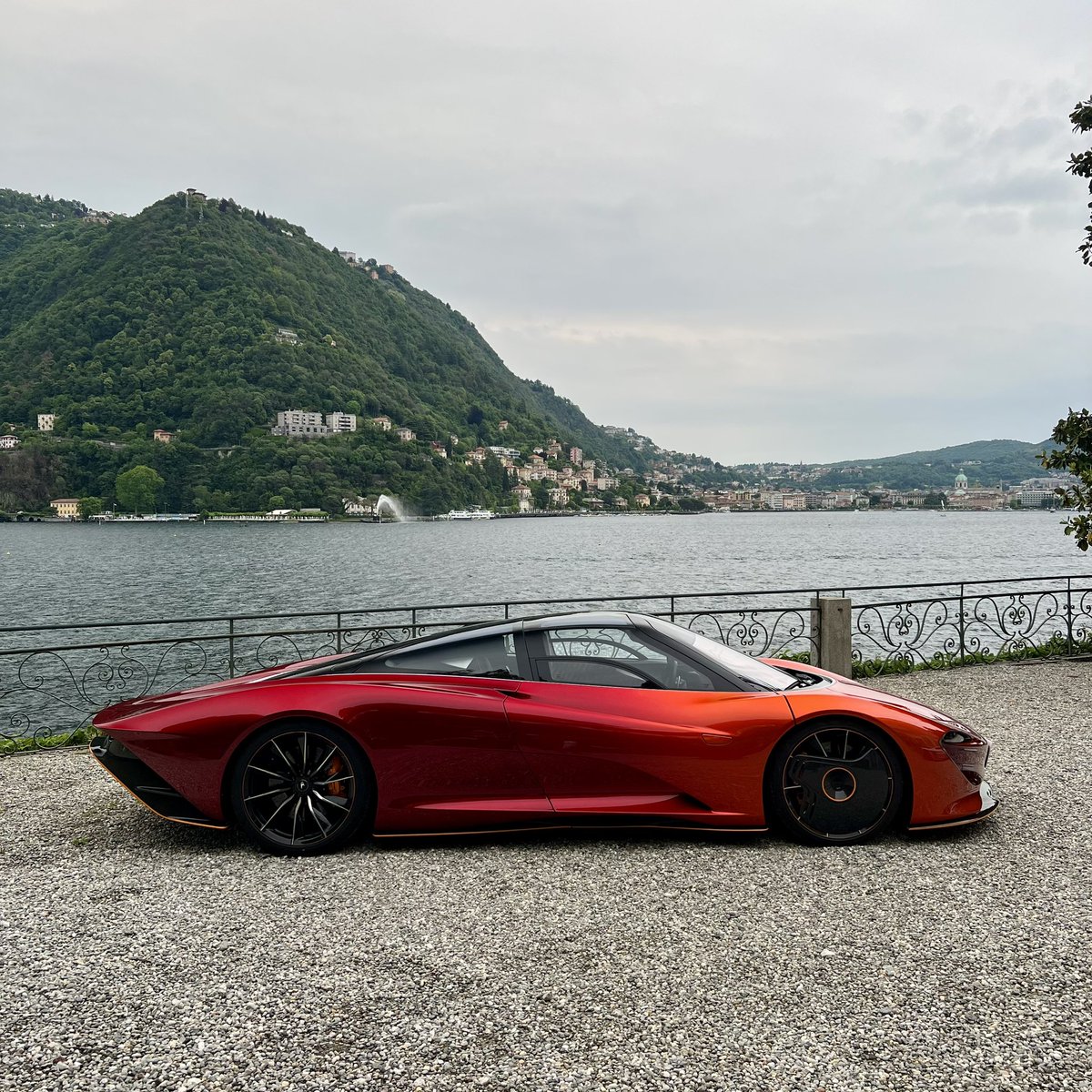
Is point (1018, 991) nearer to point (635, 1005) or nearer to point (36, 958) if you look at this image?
point (635, 1005)

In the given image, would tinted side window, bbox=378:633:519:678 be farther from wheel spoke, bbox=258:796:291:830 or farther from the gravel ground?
the gravel ground

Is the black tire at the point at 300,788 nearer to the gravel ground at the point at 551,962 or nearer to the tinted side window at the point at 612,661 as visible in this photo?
the gravel ground at the point at 551,962

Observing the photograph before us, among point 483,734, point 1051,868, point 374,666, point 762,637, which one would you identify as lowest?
point 762,637

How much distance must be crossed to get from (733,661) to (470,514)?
491 ft

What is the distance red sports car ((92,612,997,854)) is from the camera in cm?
461

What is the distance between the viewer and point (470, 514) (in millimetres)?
153875

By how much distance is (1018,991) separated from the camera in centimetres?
318

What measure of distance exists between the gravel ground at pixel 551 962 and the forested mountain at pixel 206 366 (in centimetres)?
11696

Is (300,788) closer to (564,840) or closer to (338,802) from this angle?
(338,802)

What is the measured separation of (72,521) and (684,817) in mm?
139953

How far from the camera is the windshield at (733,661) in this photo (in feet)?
16.1

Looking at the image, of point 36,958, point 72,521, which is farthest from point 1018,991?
point 72,521

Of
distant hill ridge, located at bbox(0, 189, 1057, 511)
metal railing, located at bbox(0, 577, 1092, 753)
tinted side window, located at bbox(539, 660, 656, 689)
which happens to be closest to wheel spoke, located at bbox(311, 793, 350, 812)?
tinted side window, located at bbox(539, 660, 656, 689)

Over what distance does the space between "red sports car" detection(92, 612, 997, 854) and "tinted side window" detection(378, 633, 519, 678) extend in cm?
6
